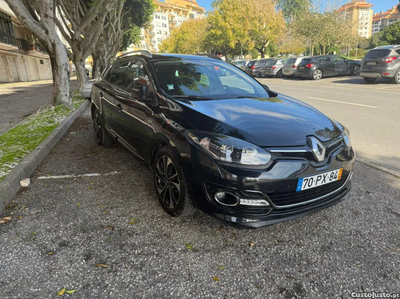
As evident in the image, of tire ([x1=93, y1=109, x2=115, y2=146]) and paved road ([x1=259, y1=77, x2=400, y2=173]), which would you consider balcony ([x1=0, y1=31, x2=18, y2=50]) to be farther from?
paved road ([x1=259, y1=77, x2=400, y2=173])

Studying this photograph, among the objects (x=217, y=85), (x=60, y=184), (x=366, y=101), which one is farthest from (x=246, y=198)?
(x=366, y=101)

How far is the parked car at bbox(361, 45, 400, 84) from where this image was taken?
1367cm

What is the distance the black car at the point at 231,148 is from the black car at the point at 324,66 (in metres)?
17.6

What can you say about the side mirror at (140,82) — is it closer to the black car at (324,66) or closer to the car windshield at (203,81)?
the car windshield at (203,81)

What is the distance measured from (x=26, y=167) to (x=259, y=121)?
10.9ft

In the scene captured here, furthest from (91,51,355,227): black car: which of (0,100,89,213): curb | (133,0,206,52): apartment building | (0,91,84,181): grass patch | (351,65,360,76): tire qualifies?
(133,0,206,52): apartment building

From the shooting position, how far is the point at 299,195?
2.45 metres

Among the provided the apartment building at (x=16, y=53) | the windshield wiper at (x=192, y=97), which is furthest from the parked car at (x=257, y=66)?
the windshield wiper at (x=192, y=97)

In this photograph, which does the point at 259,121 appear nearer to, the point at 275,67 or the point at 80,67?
the point at 80,67

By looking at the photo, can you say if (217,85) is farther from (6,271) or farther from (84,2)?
(84,2)

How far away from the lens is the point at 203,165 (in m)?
2.40

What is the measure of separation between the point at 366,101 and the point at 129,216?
9719 millimetres

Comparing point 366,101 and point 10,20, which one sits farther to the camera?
point 10,20

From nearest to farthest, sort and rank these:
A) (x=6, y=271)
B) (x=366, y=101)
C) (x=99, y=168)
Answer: (x=6, y=271) < (x=99, y=168) < (x=366, y=101)
